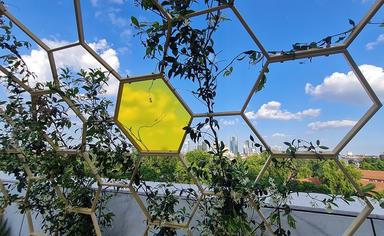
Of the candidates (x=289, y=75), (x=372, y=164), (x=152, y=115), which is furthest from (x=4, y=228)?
(x=372, y=164)

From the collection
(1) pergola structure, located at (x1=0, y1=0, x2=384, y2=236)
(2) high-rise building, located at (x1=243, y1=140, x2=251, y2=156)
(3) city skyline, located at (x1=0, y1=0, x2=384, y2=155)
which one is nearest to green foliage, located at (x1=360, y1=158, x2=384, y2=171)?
(3) city skyline, located at (x1=0, y1=0, x2=384, y2=155)

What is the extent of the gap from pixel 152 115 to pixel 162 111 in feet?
0.33

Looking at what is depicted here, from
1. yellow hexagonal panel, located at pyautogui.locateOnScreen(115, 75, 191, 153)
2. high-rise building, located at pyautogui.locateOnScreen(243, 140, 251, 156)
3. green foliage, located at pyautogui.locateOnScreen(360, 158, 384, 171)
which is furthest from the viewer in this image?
yellow hexagonal panel, located at pyautogui.locateOnScreen(115, 75, 191, 153)

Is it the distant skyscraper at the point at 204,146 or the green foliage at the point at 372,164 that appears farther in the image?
the distant skyscraper at the point at 204,146

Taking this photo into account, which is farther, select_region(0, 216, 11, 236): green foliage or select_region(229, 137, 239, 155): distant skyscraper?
select_region(0, 216, 11, 236): green foliage

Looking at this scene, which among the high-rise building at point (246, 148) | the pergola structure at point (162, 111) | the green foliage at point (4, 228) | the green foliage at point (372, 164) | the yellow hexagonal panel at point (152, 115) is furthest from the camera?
the green foliage at point (4, 228)

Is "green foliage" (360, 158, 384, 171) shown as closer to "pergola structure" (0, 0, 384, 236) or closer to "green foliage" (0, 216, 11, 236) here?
"pergola structure" (0, 0, 384, 236)

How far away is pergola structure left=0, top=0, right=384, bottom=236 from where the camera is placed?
3.72 feet

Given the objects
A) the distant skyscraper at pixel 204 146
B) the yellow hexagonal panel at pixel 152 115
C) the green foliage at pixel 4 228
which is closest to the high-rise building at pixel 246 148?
the distant skyscraper at pixel 204 146

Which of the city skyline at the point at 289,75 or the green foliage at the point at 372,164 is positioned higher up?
the city skyline at the point at 289,75

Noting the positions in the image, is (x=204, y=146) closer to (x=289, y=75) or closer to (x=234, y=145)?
(x=234, y=145)

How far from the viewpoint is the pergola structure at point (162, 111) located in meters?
1.13

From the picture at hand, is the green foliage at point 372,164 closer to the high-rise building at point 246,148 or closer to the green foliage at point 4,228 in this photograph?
the high-rise building at point 246,148

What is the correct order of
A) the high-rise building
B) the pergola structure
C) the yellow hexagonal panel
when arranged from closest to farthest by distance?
the pergola structure, the high-rise building, the yellow hexagonal panel
